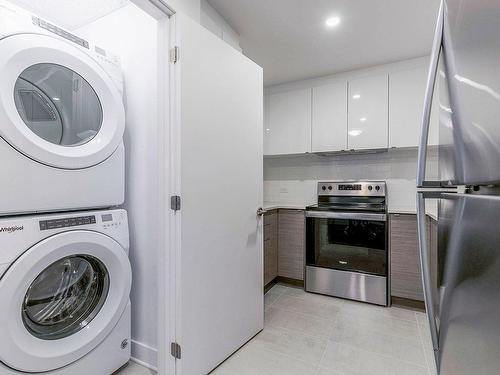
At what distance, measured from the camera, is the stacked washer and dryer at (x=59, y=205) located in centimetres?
112

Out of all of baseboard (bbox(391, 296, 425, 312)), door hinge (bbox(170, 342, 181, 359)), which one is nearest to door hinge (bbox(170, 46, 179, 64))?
door hinge (bbox(170, 342, 181, 359))

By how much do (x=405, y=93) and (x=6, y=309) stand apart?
3.23 meters

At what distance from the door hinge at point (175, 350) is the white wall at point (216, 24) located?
1.94 m

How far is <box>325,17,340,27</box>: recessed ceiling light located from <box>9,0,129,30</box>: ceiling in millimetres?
1420

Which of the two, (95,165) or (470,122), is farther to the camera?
(95,165)

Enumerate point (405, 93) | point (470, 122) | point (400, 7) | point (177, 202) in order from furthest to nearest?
point (405, 93)
point (400, 7)
point (177, 202)
point (470, 122)

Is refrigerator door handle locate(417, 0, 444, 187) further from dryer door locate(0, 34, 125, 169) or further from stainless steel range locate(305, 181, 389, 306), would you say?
stainless steel range locate(305, 181, 389, 306)

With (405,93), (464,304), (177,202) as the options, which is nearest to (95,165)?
(177,202)

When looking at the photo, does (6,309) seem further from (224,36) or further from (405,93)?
(405,93)

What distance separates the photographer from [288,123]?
3131 mm

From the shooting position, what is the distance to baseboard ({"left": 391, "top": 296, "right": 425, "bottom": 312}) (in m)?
2.31

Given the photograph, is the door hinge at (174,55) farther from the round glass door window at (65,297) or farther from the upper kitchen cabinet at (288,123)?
the upper kitchen cabinet at (288,123)

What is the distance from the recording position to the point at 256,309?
1978 mm

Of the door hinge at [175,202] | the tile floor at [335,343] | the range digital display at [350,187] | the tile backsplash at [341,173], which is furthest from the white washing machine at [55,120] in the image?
the range digital display at [350,187]
